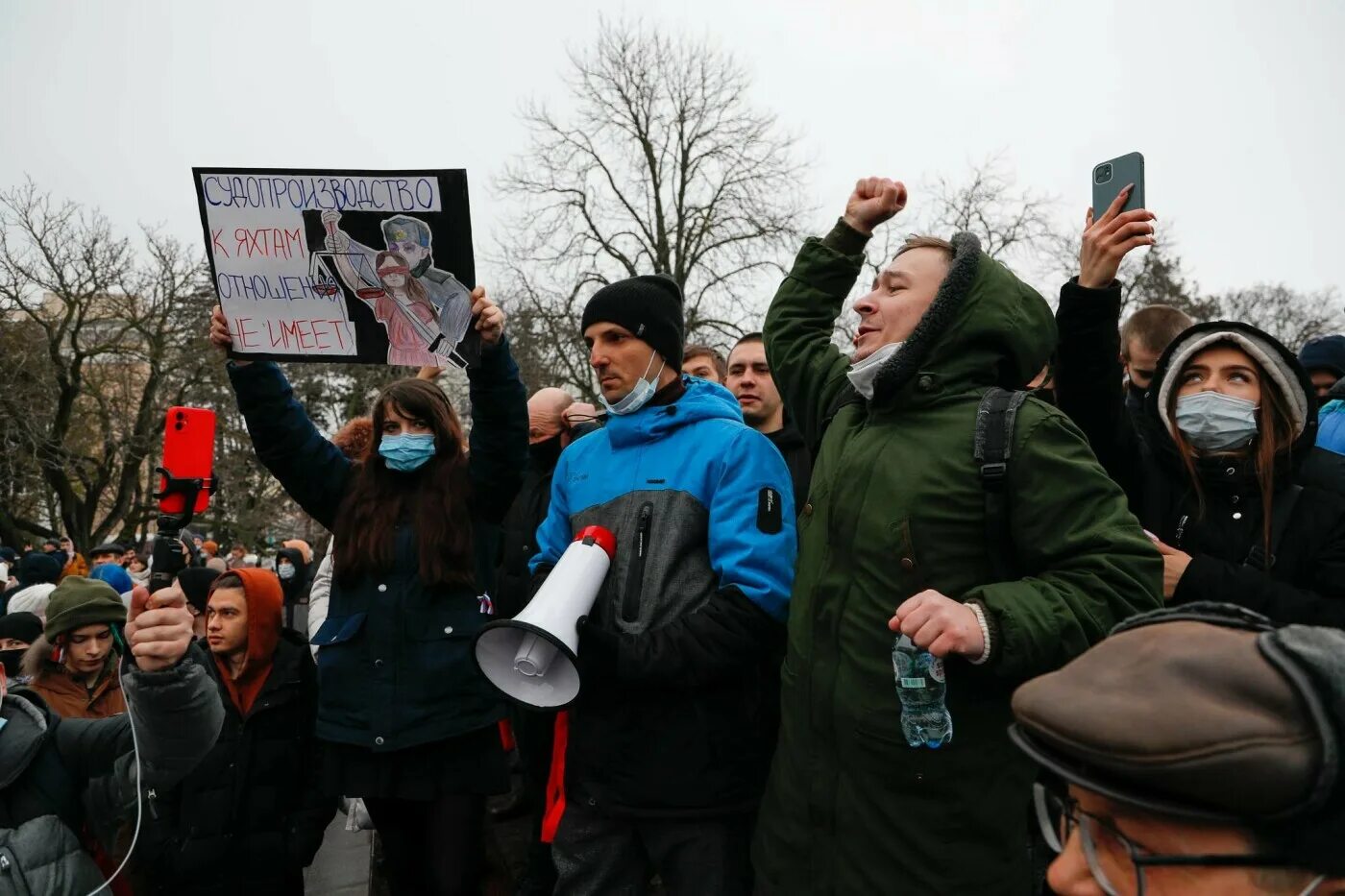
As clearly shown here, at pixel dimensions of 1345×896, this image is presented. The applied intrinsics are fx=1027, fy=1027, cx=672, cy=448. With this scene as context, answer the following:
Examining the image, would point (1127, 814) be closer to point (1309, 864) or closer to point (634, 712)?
point (1309, 864)

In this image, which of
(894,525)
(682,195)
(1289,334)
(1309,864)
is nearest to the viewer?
(1309,864)

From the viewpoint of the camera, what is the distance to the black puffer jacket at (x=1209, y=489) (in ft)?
8.57

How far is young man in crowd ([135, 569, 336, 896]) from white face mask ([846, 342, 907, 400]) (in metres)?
2.39

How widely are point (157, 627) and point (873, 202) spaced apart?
7.25 ft

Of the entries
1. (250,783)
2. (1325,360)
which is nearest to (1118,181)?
(1325,360)

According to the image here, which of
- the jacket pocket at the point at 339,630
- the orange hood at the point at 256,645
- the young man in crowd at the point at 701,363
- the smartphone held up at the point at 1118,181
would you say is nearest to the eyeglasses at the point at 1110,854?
the smartphone held up at the point at 1118,181

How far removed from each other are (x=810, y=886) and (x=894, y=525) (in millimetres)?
845

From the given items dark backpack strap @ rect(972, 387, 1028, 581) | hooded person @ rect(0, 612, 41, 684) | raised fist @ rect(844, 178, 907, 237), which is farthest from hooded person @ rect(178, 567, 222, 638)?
dark backpack strap @ rect(972, 387, 1028, 581)

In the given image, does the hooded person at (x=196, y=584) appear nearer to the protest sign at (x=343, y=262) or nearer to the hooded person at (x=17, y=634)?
the hooded person at (x=17, y=634)

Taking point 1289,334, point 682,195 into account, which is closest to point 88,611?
point 682,195

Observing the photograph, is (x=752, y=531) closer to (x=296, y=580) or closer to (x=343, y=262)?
(x=343, y=262)

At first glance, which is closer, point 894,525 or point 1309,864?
point 1309,864

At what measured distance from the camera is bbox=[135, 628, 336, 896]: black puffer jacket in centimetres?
370

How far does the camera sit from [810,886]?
234 centimetres
